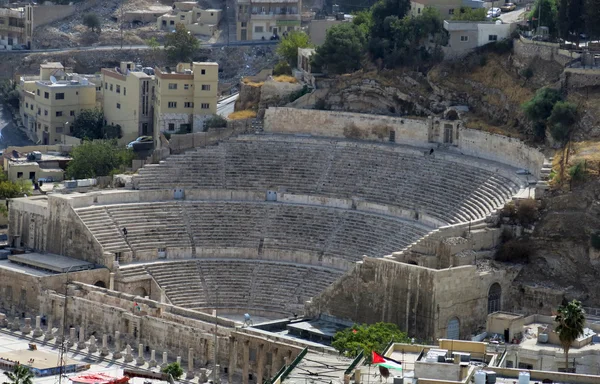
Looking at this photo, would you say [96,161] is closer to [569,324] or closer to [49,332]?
[49,332]

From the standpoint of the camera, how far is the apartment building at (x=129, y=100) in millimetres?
105562

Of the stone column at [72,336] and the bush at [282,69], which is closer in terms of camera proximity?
the stone column at [72,336]

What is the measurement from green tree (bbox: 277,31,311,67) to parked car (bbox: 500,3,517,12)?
35.1ft

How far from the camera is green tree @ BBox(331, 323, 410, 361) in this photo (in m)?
73.6

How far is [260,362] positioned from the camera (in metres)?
77.6

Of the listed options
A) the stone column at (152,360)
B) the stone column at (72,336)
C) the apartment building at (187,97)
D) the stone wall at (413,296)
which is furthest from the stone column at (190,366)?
the apartment building at (187,97)

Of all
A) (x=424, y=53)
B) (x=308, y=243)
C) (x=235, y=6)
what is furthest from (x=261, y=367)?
(x=235, y=6)

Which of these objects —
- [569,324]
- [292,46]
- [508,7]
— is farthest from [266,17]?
[569,324]

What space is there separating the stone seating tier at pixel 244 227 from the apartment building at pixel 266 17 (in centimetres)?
3503

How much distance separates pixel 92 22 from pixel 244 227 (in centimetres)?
4411

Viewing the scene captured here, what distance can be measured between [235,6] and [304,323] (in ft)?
178

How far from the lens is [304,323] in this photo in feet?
263

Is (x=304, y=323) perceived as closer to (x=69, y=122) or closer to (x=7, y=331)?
(x=7, y=331)

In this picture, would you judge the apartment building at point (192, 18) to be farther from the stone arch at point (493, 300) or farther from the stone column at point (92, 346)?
the stone arch at point (493, 300)
